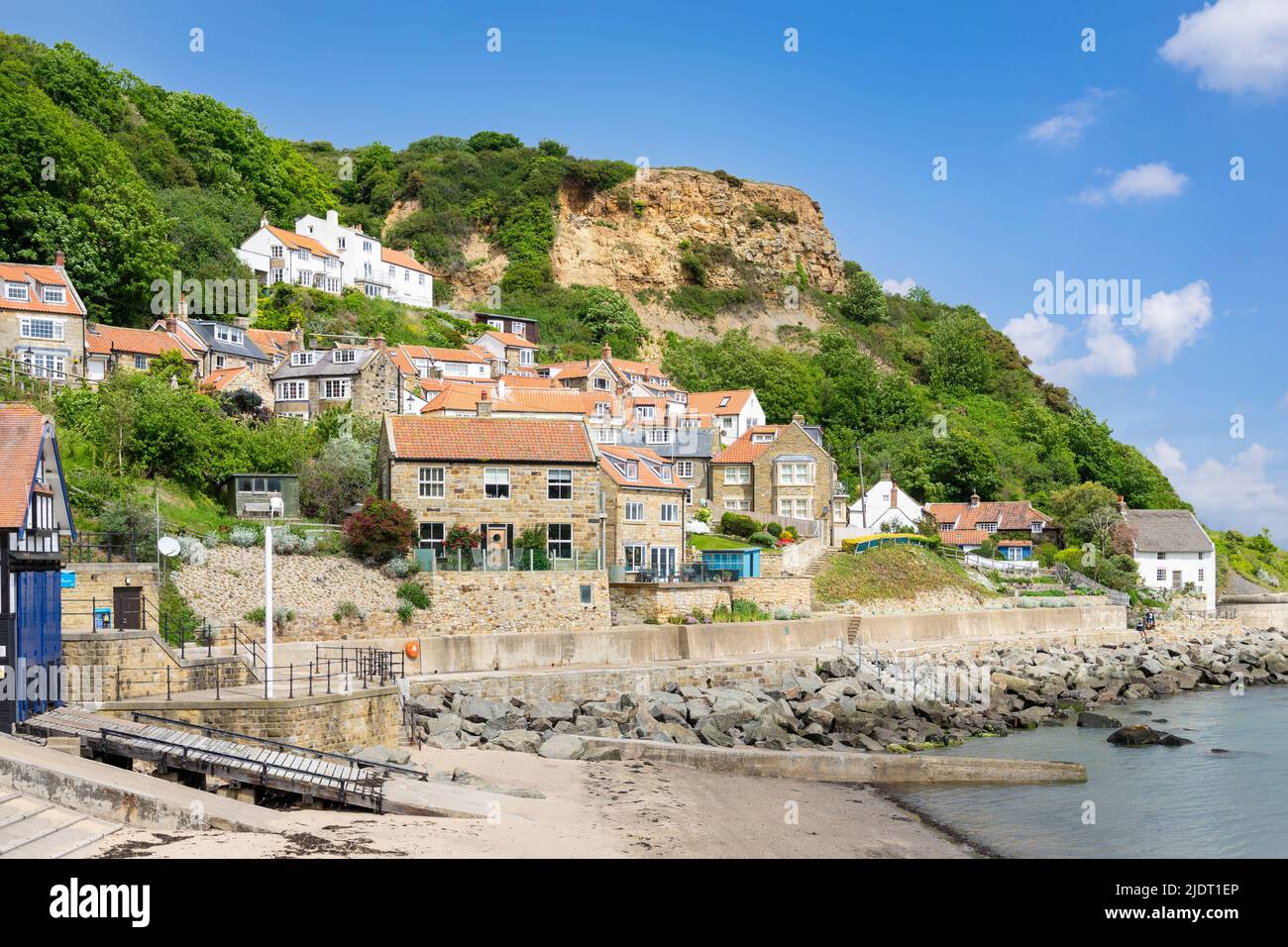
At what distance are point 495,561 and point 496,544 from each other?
969mm

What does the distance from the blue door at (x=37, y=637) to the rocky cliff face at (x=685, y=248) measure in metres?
75.9

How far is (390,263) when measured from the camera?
Answer: 79.8 metres

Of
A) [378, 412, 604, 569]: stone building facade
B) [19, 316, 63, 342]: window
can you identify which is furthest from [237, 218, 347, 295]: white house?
[378, 412, 604, 569]: stone building facade

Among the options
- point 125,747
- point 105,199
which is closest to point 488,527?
point 125,747

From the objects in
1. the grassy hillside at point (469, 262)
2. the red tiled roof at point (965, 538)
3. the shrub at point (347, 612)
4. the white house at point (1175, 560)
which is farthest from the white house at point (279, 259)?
the white house at point (1175, 560)

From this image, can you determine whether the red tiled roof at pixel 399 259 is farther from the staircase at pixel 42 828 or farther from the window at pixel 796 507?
the staircase at pixel 42 828

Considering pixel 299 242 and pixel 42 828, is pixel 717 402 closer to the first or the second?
pixel 299 242

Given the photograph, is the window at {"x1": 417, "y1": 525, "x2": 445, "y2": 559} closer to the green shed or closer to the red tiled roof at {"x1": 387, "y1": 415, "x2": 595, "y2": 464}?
the red tiled roof at {"x1": 387, "y1": 415, "x2": 595, "y2": 464}

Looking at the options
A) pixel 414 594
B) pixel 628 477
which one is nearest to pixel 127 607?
pixel 414 594

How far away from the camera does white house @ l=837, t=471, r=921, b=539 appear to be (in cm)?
6219

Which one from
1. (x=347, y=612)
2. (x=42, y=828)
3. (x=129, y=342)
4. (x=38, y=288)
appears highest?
(x=38, y=288)

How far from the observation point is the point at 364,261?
7744 centimetres

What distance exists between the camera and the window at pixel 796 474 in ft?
187

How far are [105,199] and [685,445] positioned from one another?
→ 30.6 m
